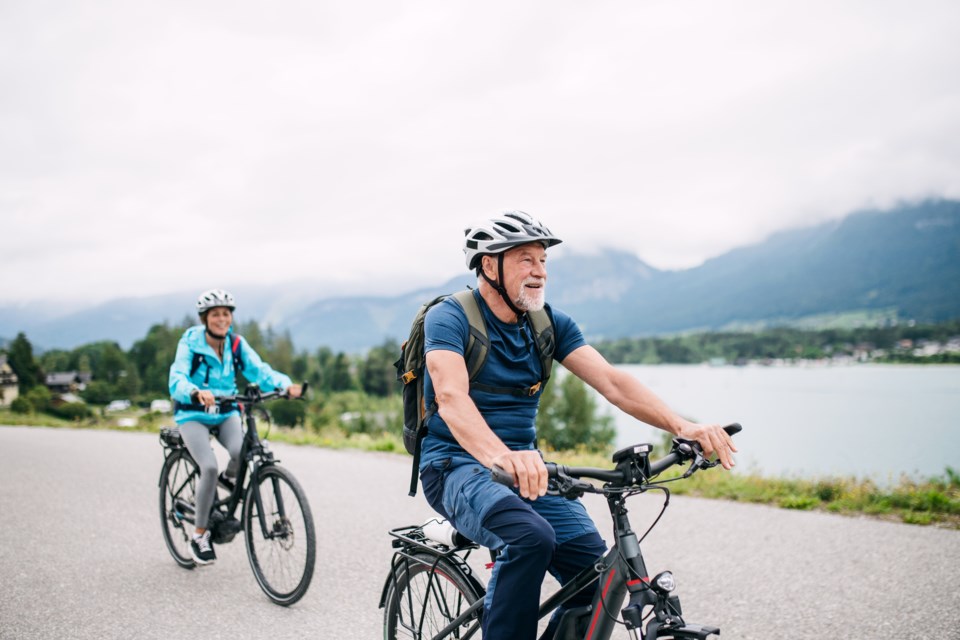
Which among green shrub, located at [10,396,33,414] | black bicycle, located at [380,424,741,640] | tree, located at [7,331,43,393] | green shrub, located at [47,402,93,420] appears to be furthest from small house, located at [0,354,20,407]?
black bicycle, located at [380,424,741,640]

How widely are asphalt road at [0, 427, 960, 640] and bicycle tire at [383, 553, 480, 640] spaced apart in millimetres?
961

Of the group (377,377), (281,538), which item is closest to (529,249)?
(281,538)

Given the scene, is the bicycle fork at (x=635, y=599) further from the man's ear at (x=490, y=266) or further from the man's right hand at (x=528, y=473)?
the man's ear at (x=490, y=266)

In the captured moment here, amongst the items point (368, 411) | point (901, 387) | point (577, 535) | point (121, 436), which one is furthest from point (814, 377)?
point (577, 535)

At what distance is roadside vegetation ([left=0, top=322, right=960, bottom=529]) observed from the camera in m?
7.46

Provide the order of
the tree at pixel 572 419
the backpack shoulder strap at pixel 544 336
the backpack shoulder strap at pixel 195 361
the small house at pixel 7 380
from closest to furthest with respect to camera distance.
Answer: the backpack shoulder strap at pixel 544 336 → the backpack shoulder strap at pixel 195 361 → the small house at pixel 7 380 → the tree at pixel 572 419

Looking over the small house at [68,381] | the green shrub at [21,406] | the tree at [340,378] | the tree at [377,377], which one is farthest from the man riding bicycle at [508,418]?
the tree at [340,378]

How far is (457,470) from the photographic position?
2893 millimetres

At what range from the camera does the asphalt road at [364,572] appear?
4.27m

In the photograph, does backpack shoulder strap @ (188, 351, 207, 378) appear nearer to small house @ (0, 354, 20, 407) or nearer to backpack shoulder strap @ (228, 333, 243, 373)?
backpack shoulder strap @ (228, 333, 243, 373)

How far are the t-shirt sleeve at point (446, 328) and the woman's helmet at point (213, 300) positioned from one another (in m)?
3.12

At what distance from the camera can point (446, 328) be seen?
9.35 feet

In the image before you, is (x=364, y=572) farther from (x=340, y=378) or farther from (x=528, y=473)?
(x=340, y=378)

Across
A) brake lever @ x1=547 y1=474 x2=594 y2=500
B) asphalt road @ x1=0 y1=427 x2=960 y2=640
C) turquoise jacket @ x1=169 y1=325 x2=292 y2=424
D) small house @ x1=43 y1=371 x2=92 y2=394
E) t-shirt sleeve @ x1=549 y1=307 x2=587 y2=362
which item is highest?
t-shirt sleeve @ x1=549 y1=307 x2=587 y2=362
